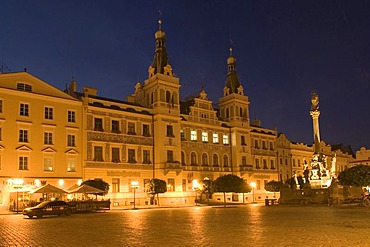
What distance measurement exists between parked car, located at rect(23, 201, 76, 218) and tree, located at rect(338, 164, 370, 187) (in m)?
29.0

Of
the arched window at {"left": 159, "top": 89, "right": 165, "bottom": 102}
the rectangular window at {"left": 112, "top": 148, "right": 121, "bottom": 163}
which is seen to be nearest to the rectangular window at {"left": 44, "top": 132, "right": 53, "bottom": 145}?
the rectangular window at {"left": 112, "top": 148, "right": 121, "bottom": 163}

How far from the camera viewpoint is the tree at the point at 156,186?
174 ft

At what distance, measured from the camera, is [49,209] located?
34.3 m

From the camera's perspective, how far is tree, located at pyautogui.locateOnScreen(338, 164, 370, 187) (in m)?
45.1

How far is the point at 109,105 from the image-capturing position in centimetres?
5584

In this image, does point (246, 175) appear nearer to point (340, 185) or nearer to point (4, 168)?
point (340, 185)

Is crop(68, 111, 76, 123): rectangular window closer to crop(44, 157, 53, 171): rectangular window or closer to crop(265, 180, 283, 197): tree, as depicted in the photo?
crop(44, 157, 53, 171): rectangular window

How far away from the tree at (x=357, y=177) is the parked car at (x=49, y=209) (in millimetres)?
29016

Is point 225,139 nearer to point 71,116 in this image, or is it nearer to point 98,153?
point 98,153

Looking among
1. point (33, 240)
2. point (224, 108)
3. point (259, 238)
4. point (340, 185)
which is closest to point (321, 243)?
point (259, 238)

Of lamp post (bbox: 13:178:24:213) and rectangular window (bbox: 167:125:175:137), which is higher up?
rectangular window (bbox: 167:125:175:137)

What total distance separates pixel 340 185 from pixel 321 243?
3615cm

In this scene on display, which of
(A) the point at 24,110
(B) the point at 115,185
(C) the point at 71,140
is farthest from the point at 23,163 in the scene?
(B) the point at 115,185

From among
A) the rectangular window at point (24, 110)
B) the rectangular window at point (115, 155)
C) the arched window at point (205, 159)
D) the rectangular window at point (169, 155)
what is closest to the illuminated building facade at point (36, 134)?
the rectangular window at point (24, 110)
